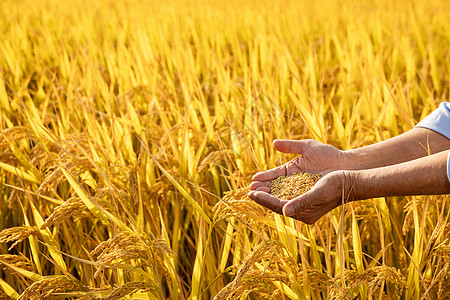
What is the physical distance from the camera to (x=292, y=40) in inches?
137

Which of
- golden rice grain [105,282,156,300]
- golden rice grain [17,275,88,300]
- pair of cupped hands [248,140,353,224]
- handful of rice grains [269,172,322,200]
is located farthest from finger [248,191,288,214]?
golden rice grain [17,275,88,300]

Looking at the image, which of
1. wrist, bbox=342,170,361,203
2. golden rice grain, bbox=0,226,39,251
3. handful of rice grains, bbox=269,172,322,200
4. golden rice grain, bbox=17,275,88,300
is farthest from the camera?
handful of rice grains, bbox=269,172,322,200

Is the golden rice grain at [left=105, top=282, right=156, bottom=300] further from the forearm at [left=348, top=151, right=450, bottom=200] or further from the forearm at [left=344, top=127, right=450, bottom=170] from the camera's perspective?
the forearm at [left=344, top=127, right=450, bottom=170]

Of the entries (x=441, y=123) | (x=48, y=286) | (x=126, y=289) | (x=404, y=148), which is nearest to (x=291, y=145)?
(x=404, y=148)

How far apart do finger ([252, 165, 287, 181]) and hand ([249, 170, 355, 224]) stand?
18 centimetres

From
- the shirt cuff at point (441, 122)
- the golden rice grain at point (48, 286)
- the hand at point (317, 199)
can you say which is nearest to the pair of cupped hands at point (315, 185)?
the hand at point (317, 199)

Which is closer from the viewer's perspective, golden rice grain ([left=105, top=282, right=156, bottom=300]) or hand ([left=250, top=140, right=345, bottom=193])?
golden rice grain ([left=105, top=282, right=156, bottom=300])

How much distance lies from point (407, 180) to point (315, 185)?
0.22 metres

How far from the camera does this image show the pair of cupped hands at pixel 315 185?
1.06 m

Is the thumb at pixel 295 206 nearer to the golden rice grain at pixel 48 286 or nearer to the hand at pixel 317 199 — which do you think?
the hand at pixel 317 199

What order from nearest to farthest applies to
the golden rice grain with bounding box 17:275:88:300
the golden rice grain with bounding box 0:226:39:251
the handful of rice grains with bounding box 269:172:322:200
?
the golden rice grain with bounding box 17:275:88:300 < the golden rice grain with bounding box 0:226:39:251 < the handful of rice grains with bounding box 269:172:322:200

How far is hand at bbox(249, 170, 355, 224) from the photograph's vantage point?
105 centimetres

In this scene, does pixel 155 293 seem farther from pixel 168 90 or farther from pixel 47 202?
pixel 168 90

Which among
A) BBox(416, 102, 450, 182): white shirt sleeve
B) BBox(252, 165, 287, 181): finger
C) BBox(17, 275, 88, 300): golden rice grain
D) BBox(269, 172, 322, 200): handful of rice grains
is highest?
BBox(416, 102, 450, 182): white shirt sleeve
